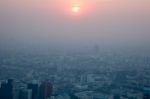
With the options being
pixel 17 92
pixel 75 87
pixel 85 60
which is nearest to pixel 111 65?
pixel 85 60

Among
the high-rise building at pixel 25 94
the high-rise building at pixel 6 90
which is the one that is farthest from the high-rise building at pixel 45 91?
the high-rise building at pixel 6 90

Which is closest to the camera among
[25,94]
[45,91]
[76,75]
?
[25,94]

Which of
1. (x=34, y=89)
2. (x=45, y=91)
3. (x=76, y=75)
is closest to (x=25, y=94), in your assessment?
(x=34, y=89)

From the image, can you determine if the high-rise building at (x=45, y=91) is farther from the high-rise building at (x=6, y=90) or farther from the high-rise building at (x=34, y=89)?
the high-rise building at (x=6, y=90)

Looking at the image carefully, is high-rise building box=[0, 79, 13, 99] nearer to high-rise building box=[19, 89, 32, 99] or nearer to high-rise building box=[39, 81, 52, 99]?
high-rise building box=[19, 89, 32, 99]

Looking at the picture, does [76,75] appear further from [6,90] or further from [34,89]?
[6,90]

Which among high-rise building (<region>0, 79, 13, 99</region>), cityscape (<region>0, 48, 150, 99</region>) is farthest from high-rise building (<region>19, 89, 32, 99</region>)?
high-rise building (<region>0, 79, 13, 99</region>)
